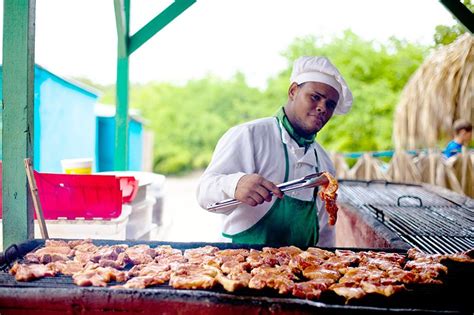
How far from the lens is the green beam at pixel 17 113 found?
2.72m

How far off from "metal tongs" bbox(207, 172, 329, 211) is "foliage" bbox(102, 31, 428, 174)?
14939 mm

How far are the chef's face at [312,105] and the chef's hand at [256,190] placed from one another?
2.68 feet

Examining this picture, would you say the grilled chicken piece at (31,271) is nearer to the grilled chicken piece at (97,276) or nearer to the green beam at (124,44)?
the grilled chicken piece at (97,276)

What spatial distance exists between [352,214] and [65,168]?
290 centimetres

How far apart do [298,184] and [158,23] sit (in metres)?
3.12

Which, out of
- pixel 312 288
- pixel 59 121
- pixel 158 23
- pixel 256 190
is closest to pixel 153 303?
pixel 312 288

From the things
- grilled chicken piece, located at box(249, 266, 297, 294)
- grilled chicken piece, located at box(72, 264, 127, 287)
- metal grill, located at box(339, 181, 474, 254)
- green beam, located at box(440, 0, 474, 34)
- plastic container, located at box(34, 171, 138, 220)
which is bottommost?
grilled chicken piece, located at box(249, 266, 297, 294)

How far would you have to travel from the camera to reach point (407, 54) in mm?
18359

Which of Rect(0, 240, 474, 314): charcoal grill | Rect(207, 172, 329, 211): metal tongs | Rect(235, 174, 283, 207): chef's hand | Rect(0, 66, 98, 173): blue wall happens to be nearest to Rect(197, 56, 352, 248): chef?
Rect(207, 172, 329, 211): metal tongs

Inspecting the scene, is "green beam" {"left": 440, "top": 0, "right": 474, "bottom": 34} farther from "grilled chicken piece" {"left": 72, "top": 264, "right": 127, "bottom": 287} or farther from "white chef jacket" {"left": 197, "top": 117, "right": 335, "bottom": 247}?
"grilled chicken piece" {"left": 72, "top": 264, "right": 127, "bottom": 287}

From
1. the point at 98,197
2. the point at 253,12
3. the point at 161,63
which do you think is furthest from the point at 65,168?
the point at 253,12

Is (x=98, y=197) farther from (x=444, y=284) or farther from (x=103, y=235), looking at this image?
(x=444, y=284)

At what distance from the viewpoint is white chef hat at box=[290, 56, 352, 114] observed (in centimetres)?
338

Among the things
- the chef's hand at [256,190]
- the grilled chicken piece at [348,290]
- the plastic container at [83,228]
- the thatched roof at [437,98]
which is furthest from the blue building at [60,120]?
the thatched roof at [437,98]
